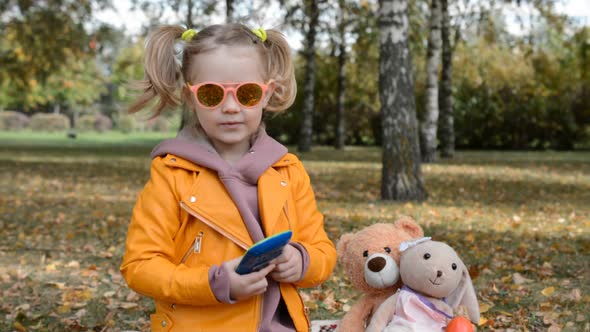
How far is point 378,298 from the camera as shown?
365cm

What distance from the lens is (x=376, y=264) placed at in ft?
11.6

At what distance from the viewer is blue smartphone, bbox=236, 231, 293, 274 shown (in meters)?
2.09

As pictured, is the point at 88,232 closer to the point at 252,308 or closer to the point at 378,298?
the point at 378,298

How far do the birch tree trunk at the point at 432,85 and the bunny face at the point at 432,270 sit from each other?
56.1 ft

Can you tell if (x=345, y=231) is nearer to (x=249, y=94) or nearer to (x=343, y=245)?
(x=343, y=245)

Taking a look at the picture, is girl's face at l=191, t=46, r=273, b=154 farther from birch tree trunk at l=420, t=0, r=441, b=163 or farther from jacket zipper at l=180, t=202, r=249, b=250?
birch tree trunk at l=420, t=0, r=441, b=163

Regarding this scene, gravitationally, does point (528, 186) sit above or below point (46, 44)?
below

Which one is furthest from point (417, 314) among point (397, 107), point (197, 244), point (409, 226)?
point (397, 107)

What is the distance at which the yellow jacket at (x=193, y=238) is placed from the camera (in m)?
2.44

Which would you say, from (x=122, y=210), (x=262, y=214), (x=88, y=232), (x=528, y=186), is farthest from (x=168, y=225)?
(x=528, y=186)

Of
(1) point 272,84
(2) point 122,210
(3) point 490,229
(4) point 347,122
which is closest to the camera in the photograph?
(1) point 272,84

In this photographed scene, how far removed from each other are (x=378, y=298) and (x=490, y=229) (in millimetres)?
4986

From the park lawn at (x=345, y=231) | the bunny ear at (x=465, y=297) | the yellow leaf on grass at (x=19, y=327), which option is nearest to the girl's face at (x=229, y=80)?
the bunny ear at (x=465, y=297)

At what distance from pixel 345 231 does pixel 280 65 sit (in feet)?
18.1
